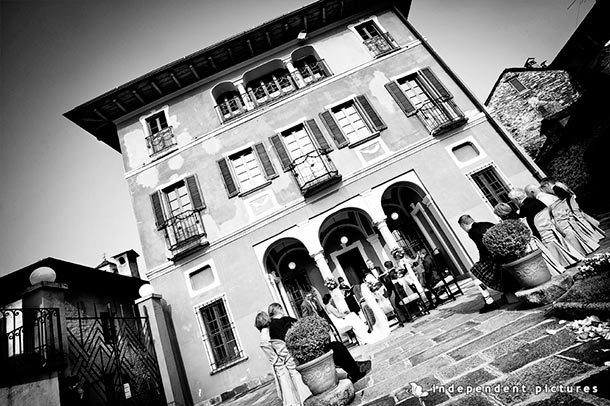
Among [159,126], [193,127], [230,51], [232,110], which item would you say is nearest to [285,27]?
[230,51]

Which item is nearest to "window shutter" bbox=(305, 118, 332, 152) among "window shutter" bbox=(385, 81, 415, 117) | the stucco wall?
"window shutter" bbox=(385, 81, 415, 117)

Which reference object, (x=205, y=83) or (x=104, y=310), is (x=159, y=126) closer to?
(x=205, y=83)

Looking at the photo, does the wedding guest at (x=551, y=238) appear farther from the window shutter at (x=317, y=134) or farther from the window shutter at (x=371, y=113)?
the window shutter at (x=317, y=134)

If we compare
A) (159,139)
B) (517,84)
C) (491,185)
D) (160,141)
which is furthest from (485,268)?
(517,84)

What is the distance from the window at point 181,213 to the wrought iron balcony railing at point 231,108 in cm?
317

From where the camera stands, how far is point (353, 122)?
10.8 metres

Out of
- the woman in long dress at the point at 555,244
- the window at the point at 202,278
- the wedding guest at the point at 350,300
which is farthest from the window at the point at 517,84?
the window at the point at 202,278

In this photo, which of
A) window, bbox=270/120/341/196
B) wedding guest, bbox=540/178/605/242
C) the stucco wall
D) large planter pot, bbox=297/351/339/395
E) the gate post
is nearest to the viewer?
large planter pot, bbox=297/351/339/395

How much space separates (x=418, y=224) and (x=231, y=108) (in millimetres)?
9513

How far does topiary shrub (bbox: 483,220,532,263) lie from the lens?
3355mm

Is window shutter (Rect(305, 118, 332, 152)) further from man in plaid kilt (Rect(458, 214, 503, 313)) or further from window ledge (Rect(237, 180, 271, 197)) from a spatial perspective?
man in plaid kilt (Rect(458, 214, 503, 313))

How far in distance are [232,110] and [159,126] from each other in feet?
10.8

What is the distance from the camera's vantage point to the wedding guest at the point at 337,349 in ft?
12.5

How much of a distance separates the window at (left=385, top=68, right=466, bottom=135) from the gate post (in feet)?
35.1
